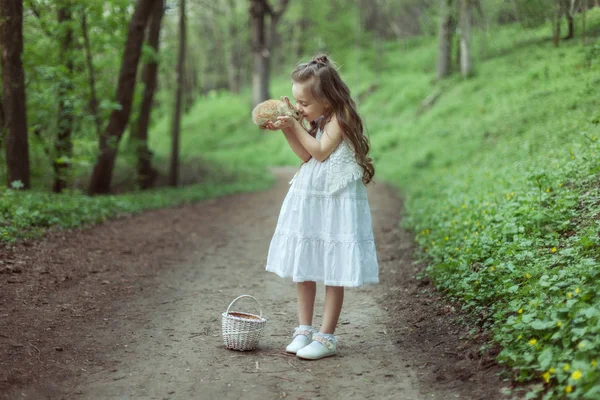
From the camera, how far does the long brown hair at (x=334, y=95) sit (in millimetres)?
Result: 4539

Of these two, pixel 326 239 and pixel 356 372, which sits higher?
pixel 326 239

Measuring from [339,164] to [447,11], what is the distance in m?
22.4

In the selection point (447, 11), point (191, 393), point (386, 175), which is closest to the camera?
point (191, 393)

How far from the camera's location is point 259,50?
1163 inches

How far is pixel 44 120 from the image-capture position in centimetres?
1275

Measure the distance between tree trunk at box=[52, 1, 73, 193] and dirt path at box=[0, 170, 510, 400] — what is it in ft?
15.8

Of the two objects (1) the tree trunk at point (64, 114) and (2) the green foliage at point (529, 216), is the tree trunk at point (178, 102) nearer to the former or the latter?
(1) the tree trunk at point (64, 114)

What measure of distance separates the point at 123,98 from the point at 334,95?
959 cm

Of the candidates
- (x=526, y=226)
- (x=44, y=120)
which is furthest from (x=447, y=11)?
(x=526, y=226)

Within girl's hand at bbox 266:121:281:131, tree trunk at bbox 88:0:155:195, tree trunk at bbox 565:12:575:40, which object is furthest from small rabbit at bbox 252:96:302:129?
tree trunk at bbox 565:12:575:40

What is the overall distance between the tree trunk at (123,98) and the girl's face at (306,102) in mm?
8670

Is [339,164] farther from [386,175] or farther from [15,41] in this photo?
[386,175]

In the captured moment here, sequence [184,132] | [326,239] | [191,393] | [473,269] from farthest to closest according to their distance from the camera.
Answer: [184,132], [473,269], [326,239], [191,393]

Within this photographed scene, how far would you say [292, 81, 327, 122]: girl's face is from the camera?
15.1 ft
